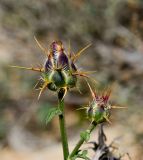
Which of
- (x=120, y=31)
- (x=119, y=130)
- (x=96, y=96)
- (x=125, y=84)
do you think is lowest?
(x=96, y=96)

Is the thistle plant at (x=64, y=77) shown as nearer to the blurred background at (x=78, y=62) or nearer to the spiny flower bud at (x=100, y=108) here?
the spiny flower bud at (x=100, y=108)

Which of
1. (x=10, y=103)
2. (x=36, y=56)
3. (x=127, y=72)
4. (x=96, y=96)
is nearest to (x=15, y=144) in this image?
(x=10, y=103)

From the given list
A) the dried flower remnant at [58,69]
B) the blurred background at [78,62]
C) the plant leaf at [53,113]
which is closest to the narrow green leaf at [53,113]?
the plant leaf at [53,113]

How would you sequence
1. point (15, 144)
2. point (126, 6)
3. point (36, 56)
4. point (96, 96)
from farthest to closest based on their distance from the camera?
point (15, 144)
point (36, 56)
point (126, 6)
point (96, 96)

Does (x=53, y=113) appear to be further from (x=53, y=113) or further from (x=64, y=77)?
(x=64, y=77)

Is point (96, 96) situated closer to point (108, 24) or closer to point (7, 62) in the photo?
point (108, 24)

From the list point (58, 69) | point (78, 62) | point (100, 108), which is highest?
point (78, 62)

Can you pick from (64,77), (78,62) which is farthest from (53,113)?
(78,62)

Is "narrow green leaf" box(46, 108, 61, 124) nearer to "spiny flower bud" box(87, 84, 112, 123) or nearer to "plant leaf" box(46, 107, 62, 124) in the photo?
"plant leaf" box(46, 107, 62, 124)
